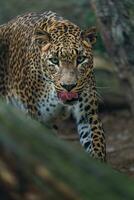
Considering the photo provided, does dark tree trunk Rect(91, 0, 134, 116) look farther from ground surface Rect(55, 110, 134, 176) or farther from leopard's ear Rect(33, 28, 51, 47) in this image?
ground surface Rect(55, 110, 134, 176)

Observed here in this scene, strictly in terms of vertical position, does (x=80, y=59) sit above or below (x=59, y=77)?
above

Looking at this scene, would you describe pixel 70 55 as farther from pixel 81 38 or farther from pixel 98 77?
pixel 98 77

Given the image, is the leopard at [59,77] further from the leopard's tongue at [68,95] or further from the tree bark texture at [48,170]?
the tree bark texture at [48,170]

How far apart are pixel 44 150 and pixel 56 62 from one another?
17.4ft

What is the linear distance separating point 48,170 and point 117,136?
31.7ft

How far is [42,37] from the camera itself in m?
9.29

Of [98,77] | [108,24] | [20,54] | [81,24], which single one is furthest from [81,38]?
[81,24]

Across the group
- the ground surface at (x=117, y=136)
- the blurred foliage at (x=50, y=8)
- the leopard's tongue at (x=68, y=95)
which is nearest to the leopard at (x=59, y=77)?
the leopard's tongue at (x=68, y=95)

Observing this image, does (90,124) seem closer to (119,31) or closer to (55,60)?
(55,60)

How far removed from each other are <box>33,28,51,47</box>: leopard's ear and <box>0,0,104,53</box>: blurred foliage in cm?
712

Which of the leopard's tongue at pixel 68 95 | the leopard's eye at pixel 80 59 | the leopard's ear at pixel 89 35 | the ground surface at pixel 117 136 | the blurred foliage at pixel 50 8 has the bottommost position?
the ground surface at pixel 117 136

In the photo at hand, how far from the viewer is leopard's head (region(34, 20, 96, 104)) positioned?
28.3 ft

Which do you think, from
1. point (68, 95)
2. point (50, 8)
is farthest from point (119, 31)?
point (50, 8)

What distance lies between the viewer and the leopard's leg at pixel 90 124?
916 cm
